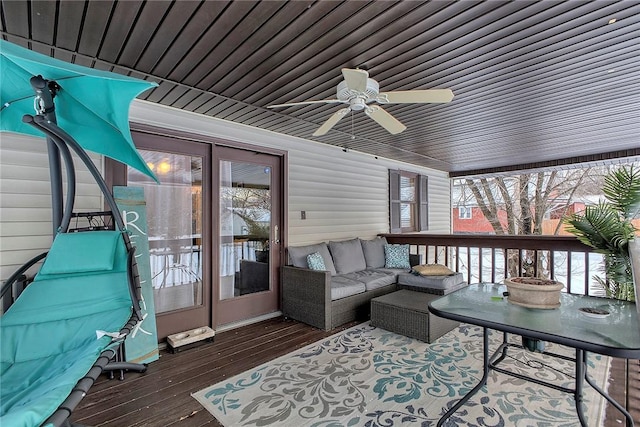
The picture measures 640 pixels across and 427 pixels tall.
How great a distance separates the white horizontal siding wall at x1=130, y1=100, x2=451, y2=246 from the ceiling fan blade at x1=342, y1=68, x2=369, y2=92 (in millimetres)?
2256

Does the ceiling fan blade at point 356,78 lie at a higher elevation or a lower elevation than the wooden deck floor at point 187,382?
higher

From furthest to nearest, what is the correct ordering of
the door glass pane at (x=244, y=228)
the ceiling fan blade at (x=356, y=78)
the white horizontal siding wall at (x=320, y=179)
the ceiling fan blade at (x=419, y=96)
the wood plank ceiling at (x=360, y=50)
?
1. the door glass pane at (x=244, y=228)
2. the white horizontal siding wall at (x=320, y=179)
3. the ceiling fan blade at (x=419, y=96)
4. the ceiling fan blade at (x=356, y=78)
5. the wood plank ceiling at (x=360, y=50)

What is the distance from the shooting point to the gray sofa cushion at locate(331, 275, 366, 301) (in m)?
3.89

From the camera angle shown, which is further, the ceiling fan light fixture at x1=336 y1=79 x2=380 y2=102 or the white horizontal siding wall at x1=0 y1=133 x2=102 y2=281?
the white horizontal siding wall at x1=0 y1=133 x2=102 y2=281

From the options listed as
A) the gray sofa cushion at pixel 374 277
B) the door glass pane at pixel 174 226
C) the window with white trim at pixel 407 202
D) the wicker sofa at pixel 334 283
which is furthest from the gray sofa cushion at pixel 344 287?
the window with white trim at pixel 407 202

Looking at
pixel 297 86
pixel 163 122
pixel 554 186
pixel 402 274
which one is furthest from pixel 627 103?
pixel 554 186

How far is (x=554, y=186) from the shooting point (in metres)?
9.19

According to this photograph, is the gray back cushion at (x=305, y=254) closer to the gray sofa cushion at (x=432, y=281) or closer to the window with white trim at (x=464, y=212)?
the gray sofa cushion at (x=432, y=281)

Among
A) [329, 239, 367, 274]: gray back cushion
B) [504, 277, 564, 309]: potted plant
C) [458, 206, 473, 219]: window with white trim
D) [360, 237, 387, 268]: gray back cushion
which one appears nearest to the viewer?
[504, 277, 564, 309]: potted plant

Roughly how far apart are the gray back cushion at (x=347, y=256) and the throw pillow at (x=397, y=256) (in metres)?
0.48

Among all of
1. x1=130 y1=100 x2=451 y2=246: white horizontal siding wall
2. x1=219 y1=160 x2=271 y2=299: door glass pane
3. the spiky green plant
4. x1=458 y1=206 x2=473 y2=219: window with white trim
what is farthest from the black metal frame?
x1=458 y1=206 x2=473 y2=219: window with white trim

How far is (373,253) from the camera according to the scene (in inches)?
208

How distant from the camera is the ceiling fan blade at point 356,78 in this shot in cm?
200

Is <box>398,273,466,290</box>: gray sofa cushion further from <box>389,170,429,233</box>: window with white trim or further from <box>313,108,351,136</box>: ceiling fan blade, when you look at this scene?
<box>313,108,351,136</box>: ceiling fan blade
